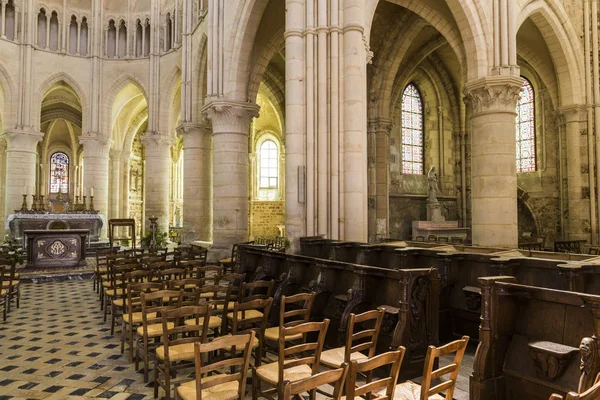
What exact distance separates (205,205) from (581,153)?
14.5 m

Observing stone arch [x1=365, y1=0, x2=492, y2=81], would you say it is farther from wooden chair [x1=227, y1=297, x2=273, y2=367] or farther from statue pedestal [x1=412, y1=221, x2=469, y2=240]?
wooden chair [x1=227, y1=297, x2=273, y2=367]

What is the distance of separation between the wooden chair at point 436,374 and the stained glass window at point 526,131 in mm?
19468

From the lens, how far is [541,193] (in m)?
19.5

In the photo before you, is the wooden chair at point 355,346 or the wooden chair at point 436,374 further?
the wooden chair at point 355,346

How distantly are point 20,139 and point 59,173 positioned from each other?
16.6 m

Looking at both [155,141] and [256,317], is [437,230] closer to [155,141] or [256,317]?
[155,141]

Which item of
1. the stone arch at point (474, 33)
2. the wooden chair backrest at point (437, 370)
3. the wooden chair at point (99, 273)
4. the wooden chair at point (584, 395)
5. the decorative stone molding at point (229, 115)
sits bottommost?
the wooden chair at point (99, 273)

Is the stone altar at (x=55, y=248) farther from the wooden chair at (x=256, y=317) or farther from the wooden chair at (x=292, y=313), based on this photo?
the wooden chair at (x=292, y=313)

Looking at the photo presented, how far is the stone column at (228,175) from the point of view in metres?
14.4

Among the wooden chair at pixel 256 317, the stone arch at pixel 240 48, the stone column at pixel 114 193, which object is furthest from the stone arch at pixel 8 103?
the wooden chair at pixel 256 317

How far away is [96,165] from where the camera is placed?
75.1 feet

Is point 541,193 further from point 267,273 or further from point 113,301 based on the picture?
point 113,301

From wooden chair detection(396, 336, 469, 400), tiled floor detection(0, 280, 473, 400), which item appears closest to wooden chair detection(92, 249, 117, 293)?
tiled floor detection(0, 280, 473, 400)

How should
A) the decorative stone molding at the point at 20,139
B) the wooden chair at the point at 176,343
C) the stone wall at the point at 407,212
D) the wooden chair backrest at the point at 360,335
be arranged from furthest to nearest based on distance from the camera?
the decorative stone molding at the point at 20,139, the stone wall at the point at 407,212, the wooden chair at the point at 176,343, the wooden chair backrest at the point at 360,335
